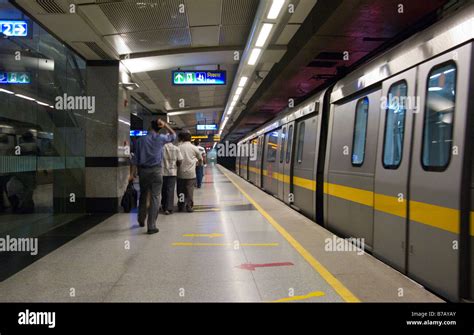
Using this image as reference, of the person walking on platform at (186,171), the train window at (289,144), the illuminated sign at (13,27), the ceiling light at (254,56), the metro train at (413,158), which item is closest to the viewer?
the metro train at (413,158)

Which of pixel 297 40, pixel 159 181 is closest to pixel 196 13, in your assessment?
pixel 297 40

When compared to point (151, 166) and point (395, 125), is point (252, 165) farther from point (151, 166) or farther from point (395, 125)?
point (395, 125)

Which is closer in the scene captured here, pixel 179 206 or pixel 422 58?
pixel 422 58

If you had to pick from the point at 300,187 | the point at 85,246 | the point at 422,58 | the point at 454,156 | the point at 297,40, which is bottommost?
the point at 85,246

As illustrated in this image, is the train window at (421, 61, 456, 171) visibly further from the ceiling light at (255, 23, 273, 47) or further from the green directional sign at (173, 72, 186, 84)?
the green directional sign at (173, 72, 186, 84)

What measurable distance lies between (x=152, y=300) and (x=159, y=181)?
10.2 ft

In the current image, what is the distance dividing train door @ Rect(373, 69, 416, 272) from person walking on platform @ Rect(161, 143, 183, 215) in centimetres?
449

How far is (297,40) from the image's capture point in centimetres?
724

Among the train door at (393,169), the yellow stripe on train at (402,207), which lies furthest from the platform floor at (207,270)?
the yellow stripe on train at (402,207)

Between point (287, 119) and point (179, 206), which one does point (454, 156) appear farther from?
point (287, 119)

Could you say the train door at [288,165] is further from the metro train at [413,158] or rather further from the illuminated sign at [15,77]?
the illuminated sign at [15,77]

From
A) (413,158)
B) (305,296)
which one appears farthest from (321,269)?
(413,158)

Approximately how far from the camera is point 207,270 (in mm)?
4406

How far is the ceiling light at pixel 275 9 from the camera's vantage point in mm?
5512
